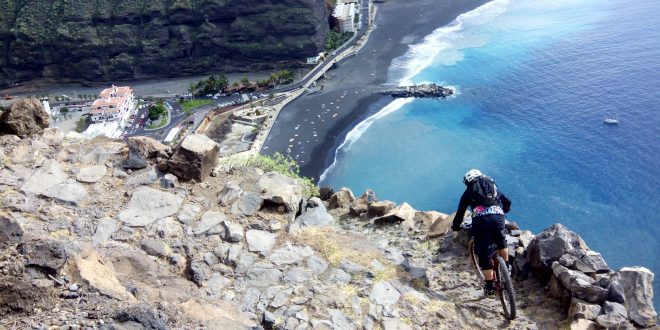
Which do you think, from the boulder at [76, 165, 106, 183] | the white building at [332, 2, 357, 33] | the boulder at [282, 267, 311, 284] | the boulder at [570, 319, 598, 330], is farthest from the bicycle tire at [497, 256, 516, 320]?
the white building at [332, 2, 357, 33]

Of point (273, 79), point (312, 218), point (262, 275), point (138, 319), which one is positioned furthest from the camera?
point (273, 79)

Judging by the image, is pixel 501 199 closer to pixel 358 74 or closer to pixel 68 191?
pixel 68 191

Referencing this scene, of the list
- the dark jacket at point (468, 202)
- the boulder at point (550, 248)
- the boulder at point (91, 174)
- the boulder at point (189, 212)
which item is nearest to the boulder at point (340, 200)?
the boulder at point (189, 212)

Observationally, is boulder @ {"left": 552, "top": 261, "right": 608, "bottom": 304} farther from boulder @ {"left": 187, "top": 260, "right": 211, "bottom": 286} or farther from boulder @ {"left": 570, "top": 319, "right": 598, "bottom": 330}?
boulder @ {"left": 187, "top": 260, "right": 211, "bottom": 286}

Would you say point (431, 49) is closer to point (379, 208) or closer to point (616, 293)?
point (379, 208)

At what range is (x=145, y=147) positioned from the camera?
17859 mm

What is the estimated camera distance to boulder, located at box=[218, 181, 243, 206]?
1650cm

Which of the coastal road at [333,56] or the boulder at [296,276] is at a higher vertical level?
the boulder at [296,276]

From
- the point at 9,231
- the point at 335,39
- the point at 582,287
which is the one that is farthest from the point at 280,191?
the point at 335,39

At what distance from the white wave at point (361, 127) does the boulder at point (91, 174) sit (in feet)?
142

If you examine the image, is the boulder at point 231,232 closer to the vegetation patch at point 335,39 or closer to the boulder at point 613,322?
the boulder at point 613,322

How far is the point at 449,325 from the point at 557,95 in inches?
2718

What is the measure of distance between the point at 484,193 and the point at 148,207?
9225mm

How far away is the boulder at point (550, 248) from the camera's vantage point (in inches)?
555
